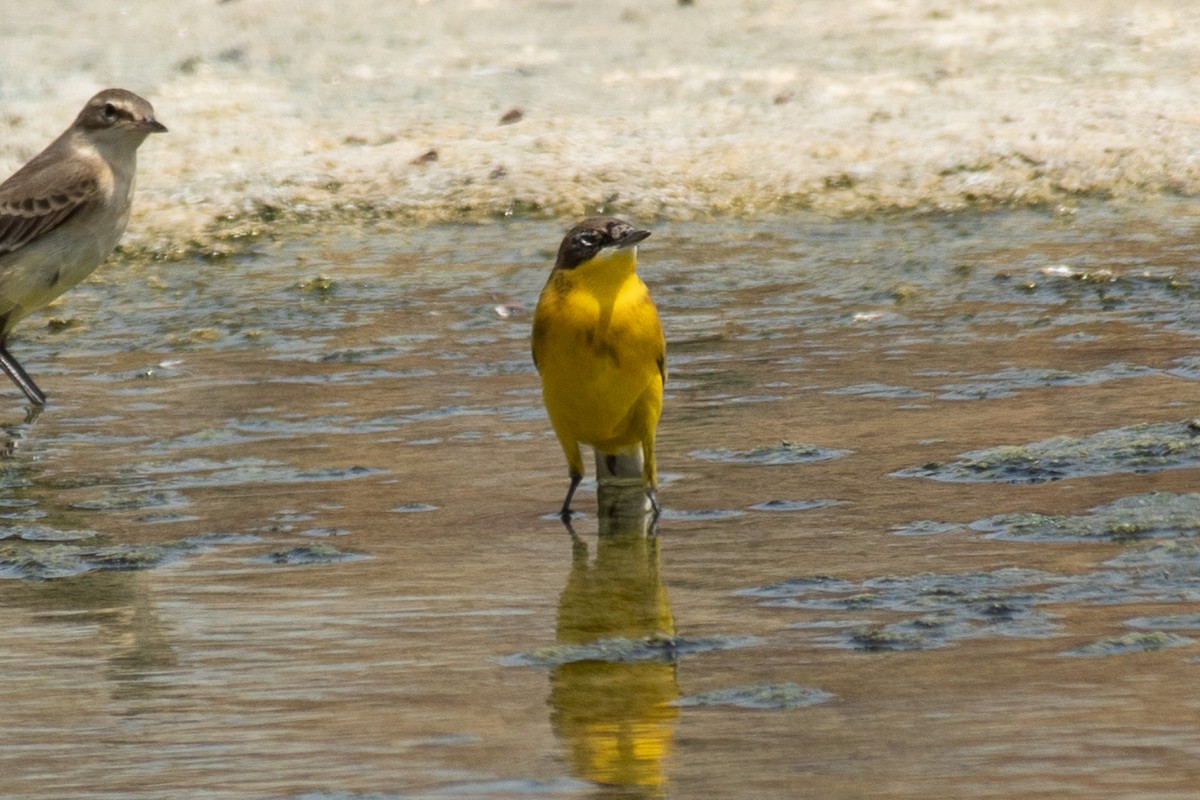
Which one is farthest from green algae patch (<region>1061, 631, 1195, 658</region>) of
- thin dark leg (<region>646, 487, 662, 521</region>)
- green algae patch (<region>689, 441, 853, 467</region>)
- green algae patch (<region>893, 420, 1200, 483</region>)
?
green algae patch (<region>689, 441, 853, 467</region>)

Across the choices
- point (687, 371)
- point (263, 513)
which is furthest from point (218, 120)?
point (263, 513)

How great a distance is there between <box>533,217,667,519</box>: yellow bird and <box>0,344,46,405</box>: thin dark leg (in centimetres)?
272

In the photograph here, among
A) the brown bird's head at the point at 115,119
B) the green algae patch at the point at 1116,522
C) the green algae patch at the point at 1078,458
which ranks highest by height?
the brown bird's head at the point at 115,119

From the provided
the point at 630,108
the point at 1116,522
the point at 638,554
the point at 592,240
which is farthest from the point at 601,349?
the point at 630,108

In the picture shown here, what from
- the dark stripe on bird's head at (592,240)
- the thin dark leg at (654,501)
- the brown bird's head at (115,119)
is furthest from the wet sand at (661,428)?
the brown bird's head at (115,119)

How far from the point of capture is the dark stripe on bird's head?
18.5ft

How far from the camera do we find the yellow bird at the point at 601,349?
549 centimetres

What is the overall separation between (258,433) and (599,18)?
25.7 feet

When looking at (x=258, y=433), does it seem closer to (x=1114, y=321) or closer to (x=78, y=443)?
(x=78, y=443)

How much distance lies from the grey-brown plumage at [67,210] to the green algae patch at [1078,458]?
4.31 meters

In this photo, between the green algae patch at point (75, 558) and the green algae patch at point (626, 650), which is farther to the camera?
the green algae patch at point (75, 558)

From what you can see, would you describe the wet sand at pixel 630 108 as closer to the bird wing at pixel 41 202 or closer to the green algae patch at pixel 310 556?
the bird wing at pixel 41 202

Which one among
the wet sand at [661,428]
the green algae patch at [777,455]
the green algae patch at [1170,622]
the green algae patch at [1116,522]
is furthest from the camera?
the green algae patch at [777,455]

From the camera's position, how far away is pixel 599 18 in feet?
46.4
